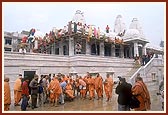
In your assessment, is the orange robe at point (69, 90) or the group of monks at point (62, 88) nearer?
the group of monks at point (62, 88)

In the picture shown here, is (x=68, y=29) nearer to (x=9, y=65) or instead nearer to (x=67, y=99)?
(x=9, y=65)

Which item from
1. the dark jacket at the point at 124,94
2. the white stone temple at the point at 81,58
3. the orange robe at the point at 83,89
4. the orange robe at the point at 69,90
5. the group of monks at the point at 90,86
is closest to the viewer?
the dark jacket at the point at 124,94

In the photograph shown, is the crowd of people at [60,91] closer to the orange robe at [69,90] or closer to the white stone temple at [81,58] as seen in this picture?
the orange robe at [69,90]

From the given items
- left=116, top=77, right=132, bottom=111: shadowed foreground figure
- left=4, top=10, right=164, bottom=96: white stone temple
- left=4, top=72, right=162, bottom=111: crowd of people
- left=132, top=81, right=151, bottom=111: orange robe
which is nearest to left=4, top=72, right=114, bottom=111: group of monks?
left=4, top=72, right=162, bottom=111: crowd of people

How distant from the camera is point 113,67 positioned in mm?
22172

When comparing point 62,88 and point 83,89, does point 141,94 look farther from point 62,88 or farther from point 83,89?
point 83,89

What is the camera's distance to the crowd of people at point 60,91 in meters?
8.18

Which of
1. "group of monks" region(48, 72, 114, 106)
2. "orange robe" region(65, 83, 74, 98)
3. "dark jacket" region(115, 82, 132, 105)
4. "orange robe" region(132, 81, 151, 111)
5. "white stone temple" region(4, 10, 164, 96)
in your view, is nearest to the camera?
"orange robe" region(132, 81, 151, 111)

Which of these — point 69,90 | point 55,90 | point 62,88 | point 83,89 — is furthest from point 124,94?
point 83,89

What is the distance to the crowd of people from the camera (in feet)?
26.8

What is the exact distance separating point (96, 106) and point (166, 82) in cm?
399

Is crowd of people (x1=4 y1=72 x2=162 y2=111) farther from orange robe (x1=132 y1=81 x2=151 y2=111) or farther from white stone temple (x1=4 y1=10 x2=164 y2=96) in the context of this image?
white stone temple (x1=4 y1=10 x2=164 y2=96)

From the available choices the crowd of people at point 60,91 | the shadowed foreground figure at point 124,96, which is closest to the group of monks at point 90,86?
the crowd of people at point 60,91

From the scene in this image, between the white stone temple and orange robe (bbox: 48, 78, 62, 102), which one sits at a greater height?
the white stone temple
